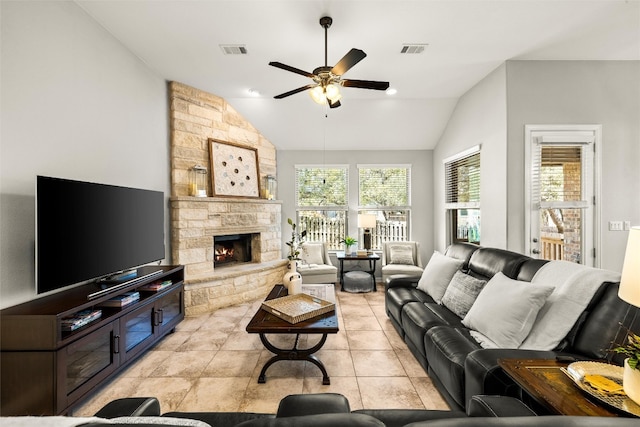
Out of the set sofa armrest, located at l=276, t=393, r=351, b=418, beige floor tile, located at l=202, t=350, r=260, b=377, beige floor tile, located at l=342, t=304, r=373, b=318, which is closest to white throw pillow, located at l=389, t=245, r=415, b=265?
beige floor tile, located at l=342, t=304, r=373, b=318

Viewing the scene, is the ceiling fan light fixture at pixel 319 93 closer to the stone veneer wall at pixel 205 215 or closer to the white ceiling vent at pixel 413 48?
the white ceiling vent at pixel 413 48

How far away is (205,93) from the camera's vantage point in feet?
13.7

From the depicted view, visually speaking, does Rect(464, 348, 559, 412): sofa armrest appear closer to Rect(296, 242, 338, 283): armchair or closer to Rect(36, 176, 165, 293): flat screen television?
Rect(36, 176, 165, 293): flat screen television

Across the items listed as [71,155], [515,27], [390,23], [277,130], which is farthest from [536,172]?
[71,155]

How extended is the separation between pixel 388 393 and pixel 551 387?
3.98 ft

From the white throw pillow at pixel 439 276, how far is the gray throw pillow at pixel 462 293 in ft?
0.40

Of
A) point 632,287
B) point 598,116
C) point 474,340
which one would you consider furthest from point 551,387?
point 598,116

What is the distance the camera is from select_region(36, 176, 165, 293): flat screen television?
1.93 metres

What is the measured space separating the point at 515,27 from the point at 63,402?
4690mm

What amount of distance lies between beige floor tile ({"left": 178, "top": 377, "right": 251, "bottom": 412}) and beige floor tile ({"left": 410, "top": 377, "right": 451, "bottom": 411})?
4.39 ft

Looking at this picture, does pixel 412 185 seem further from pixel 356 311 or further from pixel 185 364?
pixel 185 364

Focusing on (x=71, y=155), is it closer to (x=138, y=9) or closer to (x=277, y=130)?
(x=138, y=9)

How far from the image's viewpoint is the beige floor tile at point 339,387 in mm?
2097

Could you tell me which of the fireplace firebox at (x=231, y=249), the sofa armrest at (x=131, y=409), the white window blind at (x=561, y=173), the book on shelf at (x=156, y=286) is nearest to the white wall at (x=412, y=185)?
the fireplace firebox at (x=231, y=249)
